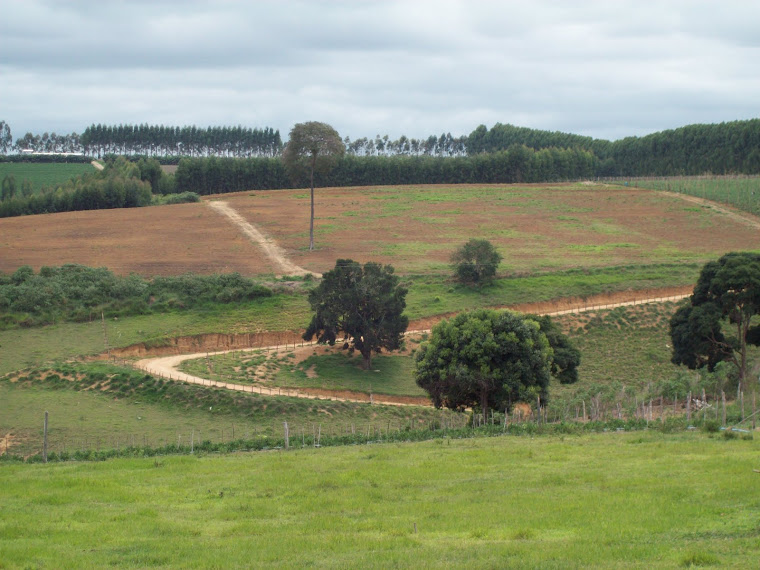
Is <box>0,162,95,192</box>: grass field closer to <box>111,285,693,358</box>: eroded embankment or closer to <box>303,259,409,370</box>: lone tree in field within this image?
<box>111,285,693,358</box>: eroded embankment

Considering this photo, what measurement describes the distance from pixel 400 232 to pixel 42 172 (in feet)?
376

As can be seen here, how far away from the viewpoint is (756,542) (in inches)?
581

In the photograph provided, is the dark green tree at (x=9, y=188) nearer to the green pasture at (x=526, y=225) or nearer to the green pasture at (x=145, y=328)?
the green pasture at (x=526, y=225)

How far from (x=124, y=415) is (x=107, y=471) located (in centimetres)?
1688

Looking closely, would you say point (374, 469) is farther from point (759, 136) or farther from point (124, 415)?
point (759, 136)

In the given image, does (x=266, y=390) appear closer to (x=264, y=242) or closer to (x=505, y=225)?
(x=264, y=242)

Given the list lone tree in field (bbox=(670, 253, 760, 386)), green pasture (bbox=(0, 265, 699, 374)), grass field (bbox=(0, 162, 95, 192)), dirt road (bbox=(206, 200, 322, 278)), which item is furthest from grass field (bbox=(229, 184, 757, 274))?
grass field (bbox=(0, 162, 95, 192))

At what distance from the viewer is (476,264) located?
69875 millimetres

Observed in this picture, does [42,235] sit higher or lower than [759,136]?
lower

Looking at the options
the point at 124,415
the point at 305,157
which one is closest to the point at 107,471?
the point at 124,415

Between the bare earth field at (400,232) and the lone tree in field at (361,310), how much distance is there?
18174 mm

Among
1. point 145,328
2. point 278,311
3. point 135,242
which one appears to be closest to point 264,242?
point 135,242

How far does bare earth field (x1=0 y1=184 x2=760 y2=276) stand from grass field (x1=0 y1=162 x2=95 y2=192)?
63291 millimetres

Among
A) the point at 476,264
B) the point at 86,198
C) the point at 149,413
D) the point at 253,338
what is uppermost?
the point at 86,198
